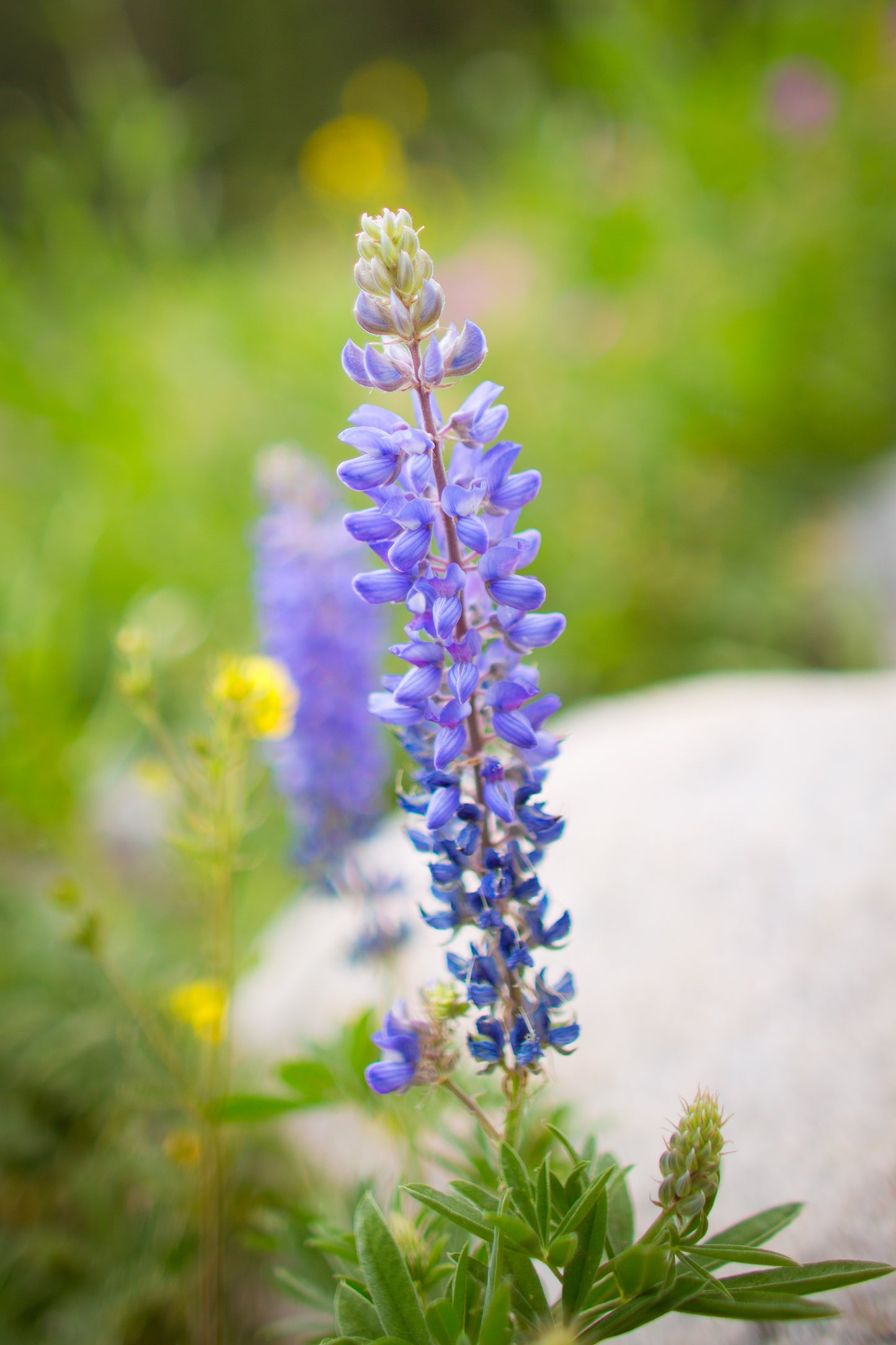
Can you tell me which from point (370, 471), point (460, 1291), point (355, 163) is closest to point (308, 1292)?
point (460, 1291)

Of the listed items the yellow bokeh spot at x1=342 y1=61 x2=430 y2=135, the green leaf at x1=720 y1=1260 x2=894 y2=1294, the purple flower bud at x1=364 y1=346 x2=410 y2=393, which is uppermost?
the yellow bokeh spot at x1=342 y1=61 x2=430 y2=135

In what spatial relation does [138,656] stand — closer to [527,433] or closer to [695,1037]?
[695,1037]

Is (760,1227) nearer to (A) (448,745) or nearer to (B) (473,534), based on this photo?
(A) (448,745)

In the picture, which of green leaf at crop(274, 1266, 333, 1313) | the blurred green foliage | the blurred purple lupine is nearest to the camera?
green leaf at crop(274, 1266, 333, 1313)

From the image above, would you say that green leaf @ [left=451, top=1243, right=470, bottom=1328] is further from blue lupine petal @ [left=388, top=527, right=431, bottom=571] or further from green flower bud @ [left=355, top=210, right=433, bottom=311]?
green flower bud @ [left=355, top=210, right=433, bottom=311]

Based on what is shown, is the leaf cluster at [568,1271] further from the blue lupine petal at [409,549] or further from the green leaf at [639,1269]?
the blue lupine petal at [409,549]

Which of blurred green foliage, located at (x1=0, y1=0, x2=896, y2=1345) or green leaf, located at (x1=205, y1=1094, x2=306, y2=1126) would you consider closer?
green leaf, located at (x1=205, y1=1094, x2=306, y2=1126)

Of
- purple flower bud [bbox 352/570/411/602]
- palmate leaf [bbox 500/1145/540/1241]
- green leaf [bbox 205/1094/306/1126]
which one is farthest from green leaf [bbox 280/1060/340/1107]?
purple flower bud [bbox 352/570/411/602]
